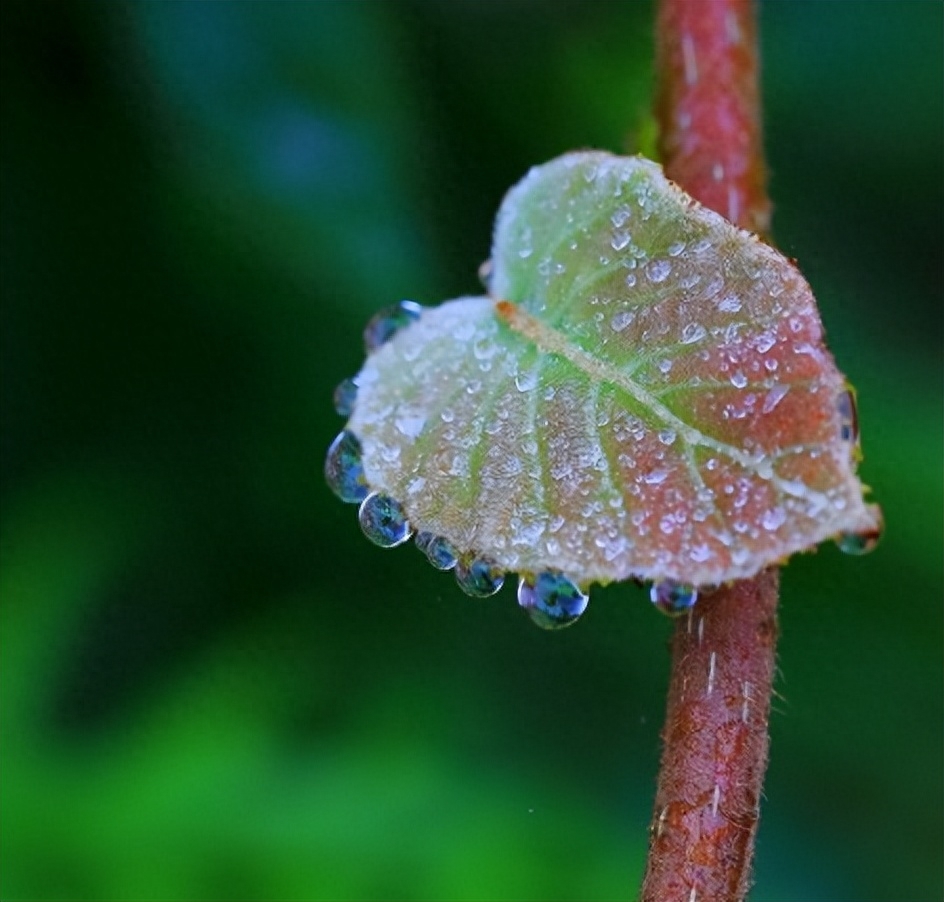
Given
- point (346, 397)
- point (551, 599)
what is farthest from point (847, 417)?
point (346, 397)

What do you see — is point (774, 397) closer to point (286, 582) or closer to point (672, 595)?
point (672, 595)

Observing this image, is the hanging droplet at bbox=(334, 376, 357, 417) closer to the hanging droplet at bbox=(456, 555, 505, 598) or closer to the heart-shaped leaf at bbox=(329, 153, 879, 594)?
the heart-shaped leaf at bbox=(329, 153, 879, 594)

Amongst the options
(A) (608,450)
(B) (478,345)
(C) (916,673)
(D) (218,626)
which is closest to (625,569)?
(A) (608,450)

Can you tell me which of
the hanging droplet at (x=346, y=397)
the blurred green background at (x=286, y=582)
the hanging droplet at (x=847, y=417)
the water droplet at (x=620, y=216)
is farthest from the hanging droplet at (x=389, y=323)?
the blurred green background at (x=286, y=582)

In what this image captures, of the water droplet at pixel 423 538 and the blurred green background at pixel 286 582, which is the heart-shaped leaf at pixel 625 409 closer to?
the water droplet at pixel 423 538

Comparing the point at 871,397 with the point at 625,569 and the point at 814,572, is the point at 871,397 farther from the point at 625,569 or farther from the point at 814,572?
the point at 625,569

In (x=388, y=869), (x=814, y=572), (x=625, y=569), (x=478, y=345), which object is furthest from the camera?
(x=814, y=572)
